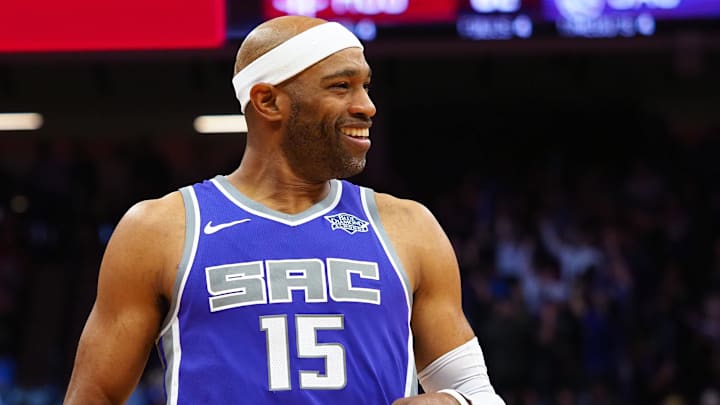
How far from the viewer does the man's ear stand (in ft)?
10.7

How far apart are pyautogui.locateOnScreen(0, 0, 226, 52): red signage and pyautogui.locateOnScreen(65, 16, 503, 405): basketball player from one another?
4.28 m

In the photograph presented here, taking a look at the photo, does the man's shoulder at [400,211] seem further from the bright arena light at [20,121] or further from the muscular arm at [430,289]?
the bright arena light at [20,121]

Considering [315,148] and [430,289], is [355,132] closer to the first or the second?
[315,148]

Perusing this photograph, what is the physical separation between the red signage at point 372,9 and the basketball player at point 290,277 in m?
4.40

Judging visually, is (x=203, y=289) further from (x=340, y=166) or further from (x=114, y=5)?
(x=114, y=5)

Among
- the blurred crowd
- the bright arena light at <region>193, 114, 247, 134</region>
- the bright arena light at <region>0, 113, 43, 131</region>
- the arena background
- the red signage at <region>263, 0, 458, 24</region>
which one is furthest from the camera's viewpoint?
the bright arena light at <region>193, 114, 247, 134</region>

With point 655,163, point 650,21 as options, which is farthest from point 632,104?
point 650,21

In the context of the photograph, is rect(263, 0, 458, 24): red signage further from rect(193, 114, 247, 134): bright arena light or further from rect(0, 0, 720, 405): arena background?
rect(193, 114, 247, 134): bright arena light

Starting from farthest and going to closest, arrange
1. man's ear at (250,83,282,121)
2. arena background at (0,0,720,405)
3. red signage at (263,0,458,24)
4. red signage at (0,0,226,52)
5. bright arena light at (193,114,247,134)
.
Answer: bright arena light at (193,114,247,134) → arena background at (0,0,720,405) → red signage at (263,0,458,24) → red signage at (0,0,226,52) → man's ear at (250,83,282,121)

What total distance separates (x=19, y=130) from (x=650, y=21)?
960 centimetres

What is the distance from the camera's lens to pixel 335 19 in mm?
7668

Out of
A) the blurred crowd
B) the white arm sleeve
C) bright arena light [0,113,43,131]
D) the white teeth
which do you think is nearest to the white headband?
the white teeth

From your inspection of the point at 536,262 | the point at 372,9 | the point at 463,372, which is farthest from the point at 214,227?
the point at 536,262

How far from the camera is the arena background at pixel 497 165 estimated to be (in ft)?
26.3
